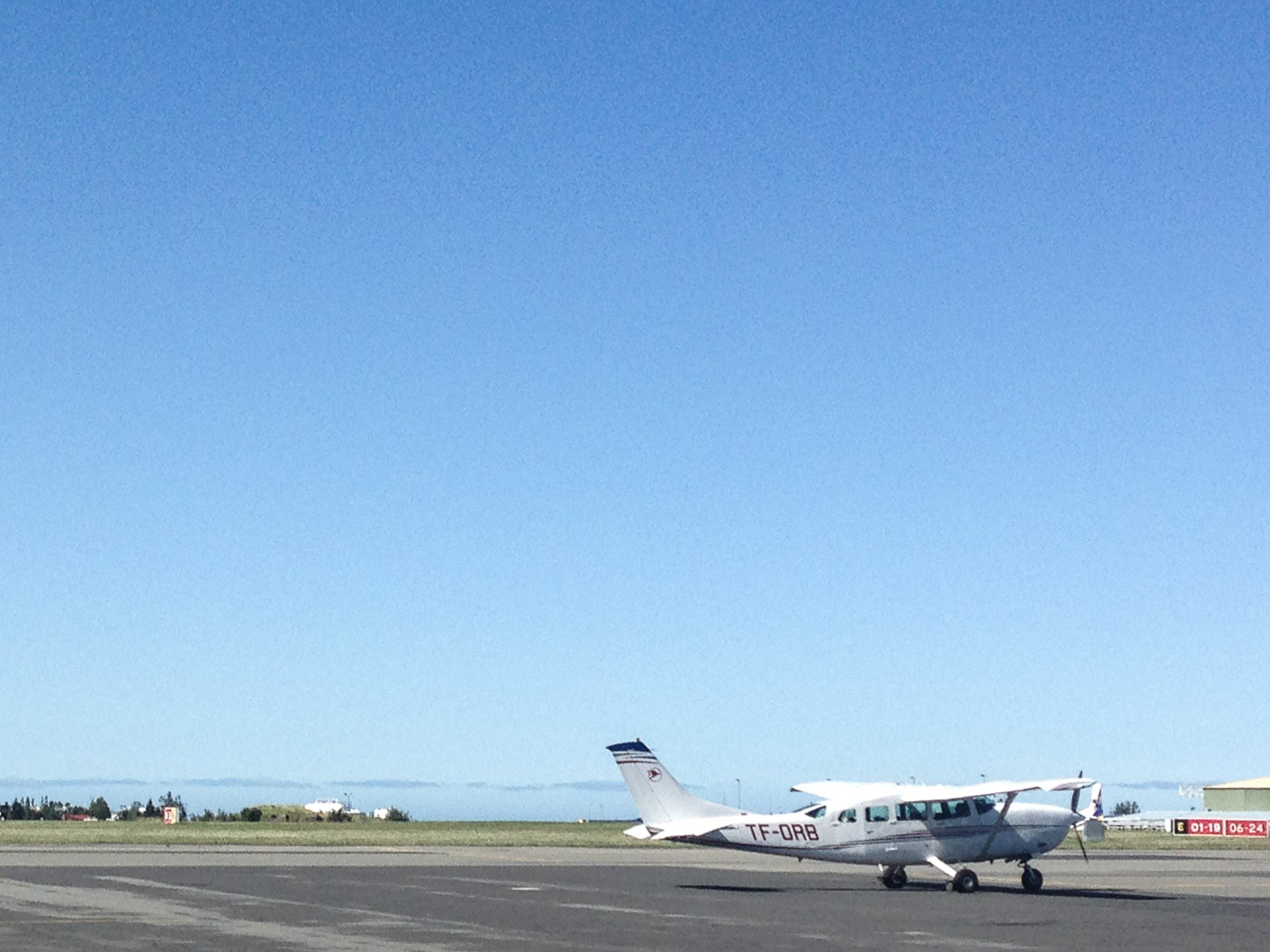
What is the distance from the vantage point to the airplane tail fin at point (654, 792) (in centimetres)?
5294

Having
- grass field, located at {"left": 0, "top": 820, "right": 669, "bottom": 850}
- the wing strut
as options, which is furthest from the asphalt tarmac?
grass field, located at {"left": 0, "top": 820, "right": 669, "bottom": 850}

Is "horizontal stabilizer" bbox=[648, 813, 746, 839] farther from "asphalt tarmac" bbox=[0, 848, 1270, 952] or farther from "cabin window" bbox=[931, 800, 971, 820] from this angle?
"cabin window" bbox=[931, 800, 971, 820]

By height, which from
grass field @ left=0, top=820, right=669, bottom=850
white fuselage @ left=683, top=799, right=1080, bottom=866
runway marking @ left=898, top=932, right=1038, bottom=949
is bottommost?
grass field @ left=0, top=820, right=669, bottom=850

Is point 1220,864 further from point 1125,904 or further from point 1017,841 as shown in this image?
point 1125,904

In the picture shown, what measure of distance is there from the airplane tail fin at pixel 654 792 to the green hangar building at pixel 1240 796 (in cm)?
11116

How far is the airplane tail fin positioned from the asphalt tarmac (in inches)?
87.6

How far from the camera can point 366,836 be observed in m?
109

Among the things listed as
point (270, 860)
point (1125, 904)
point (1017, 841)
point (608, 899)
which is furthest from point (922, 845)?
point (270, 860)

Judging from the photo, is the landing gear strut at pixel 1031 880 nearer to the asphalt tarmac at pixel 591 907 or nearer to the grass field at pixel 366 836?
the asphalt tarmac at pixel 591 907

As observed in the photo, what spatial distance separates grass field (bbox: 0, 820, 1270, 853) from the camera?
96250mm

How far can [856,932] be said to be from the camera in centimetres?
3622

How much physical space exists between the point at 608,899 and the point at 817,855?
8.70m

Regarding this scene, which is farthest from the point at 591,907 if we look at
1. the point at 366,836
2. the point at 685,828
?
the point at 366,836

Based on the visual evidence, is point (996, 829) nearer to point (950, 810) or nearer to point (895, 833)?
point (950, 810)
